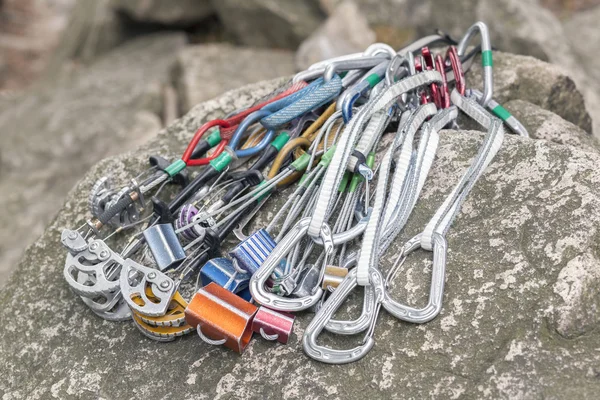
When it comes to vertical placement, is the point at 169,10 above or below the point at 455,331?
below

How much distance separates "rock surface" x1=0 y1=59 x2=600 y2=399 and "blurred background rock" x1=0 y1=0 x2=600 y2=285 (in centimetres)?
232

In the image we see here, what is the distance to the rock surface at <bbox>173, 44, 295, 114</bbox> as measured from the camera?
20.2 ft

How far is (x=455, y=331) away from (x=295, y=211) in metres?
0.76

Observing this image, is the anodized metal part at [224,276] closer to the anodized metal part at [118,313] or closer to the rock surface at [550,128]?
the anodized metal part at [118,313]

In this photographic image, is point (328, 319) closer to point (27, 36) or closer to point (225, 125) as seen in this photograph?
point (225, 125)

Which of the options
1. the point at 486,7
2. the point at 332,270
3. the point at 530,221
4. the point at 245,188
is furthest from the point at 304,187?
the point at 486,7

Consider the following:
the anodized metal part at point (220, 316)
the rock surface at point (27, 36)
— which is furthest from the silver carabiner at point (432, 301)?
the rock surface at point (27, 36)

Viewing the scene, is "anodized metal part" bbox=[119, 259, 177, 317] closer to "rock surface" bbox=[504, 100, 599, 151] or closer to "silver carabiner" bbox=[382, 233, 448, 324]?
"silver carabiner" bbox=[382, 233, 448, 324]

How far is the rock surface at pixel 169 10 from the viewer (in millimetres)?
7844

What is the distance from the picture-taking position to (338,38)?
6.04 m

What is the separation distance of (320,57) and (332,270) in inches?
161

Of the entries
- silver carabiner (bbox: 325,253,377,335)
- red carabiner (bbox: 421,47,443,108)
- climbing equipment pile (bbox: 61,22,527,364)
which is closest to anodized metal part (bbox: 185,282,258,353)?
climbing equipment pile (bbox: 61,22,527,364)

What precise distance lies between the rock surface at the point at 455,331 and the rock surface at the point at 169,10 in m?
6.14

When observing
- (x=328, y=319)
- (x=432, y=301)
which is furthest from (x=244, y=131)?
(x=432, y=301)
